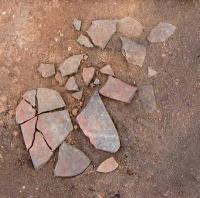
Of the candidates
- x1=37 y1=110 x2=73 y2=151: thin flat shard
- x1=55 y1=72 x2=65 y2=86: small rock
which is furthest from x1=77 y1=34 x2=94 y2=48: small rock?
x1=37 y1=110 x2=73 y2=151: thin flat shard

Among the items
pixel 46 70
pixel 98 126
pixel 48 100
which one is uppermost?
pixel 46 70

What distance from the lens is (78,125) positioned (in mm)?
4082

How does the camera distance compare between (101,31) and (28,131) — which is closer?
(28,131)

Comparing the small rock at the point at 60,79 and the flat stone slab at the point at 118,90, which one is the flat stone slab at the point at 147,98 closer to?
the flat stone slab at the point at 118,90

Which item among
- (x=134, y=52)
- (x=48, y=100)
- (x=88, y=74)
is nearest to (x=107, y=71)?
(x=88, y=74)

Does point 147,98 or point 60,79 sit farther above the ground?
point 60,79

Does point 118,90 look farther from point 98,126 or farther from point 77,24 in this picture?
point 77,24

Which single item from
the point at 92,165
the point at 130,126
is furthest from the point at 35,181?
the point at 130,126

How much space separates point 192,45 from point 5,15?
1.43 meters

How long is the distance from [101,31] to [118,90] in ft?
1.63

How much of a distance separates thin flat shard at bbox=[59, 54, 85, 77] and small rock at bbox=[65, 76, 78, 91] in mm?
51

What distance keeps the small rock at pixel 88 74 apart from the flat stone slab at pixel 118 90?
0.38 feet

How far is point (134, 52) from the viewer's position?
4.24 m

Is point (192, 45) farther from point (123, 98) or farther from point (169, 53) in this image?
point (123, 98)
